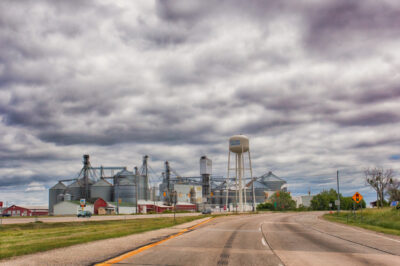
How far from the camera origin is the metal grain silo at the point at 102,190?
400 ft

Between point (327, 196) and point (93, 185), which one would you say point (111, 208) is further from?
point (327, 196)

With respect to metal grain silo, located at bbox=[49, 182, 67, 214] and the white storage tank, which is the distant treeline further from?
metal grain silo, located at bbox=[49, 182, 67, 214]

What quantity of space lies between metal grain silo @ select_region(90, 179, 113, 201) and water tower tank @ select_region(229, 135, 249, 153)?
162 feet

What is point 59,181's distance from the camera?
127562 mm

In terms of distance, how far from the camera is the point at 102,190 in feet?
403

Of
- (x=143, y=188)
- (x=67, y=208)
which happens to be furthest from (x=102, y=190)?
(x=67, y=208)

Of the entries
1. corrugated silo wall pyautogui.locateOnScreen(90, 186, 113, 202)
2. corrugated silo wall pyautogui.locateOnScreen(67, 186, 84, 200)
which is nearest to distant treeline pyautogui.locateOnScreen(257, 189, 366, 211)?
corrugated silo wall pyautogui.locateOnScreen(90, 186, 113, 202)

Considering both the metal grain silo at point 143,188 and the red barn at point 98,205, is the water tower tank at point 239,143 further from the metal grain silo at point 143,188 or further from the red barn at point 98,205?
the metal grain silo at point 143,188

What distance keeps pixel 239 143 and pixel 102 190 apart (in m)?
52.8

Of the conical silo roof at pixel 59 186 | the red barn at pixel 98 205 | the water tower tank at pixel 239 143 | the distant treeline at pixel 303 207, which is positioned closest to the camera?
the water tower tank at pixel 239 143

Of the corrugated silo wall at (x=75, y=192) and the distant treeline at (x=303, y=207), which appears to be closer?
the corrugated silo wall at (x=75, y=192)

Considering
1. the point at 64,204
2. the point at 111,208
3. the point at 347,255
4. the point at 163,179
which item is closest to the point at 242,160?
the point at 111,208

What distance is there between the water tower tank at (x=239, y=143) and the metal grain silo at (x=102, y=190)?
49.5 metres

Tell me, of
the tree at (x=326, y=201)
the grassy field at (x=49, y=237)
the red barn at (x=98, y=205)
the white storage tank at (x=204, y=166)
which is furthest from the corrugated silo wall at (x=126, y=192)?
the grassy field at (x=49, y=237)
